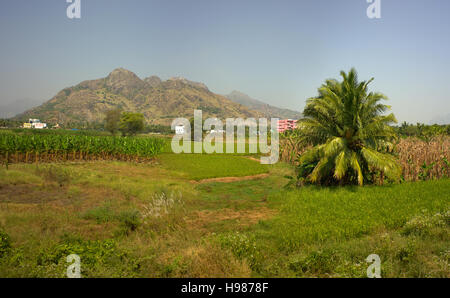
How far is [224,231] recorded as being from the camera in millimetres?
7566

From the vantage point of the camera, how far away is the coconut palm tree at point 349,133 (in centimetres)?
1154

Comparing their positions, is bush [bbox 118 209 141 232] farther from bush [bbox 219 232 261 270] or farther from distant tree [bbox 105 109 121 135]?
distant tree [bbox 105 109 121 135]

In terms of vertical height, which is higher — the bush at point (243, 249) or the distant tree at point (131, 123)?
the distant tree at point (131, 123)

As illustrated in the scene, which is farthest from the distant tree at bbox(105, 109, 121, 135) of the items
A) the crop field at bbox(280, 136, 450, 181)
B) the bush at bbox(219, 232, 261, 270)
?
the bush at bbox(219, 232, 261, 270)

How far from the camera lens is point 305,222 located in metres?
7.63

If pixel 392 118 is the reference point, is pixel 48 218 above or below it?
below

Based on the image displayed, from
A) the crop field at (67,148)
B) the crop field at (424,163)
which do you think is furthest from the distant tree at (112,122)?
the crop field at (424,163)

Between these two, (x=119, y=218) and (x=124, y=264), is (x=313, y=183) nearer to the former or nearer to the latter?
(x=119, y=218)

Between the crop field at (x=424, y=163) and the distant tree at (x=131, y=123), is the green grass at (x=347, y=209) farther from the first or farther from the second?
the distant tree at (x=131, y=123)

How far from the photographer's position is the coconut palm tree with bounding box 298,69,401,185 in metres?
11.5

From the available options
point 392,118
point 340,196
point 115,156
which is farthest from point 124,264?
point 115,156

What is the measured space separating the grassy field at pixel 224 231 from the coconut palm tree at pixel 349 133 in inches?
49.4

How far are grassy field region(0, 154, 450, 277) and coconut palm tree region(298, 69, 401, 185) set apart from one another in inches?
49.4

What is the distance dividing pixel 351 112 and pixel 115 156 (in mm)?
23443
